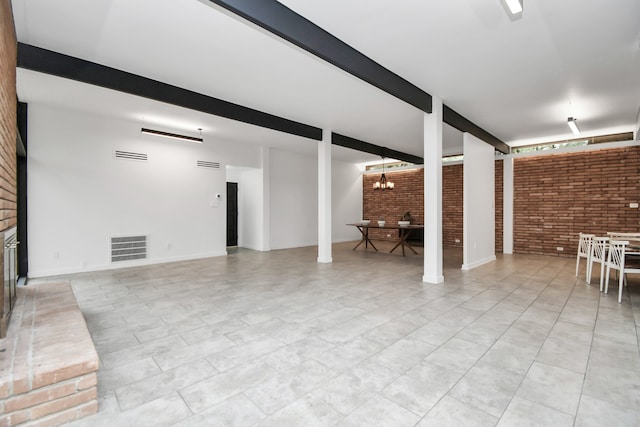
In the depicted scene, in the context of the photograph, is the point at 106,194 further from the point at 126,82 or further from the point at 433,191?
the point at 433,191

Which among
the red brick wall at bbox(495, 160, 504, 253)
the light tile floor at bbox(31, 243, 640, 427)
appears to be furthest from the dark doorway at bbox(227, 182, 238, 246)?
the red brick wall at bbox(495, 160, 504, 253)

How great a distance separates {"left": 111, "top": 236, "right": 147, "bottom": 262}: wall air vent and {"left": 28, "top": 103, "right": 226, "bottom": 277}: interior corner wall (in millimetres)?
95

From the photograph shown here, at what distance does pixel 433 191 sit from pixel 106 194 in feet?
19.1

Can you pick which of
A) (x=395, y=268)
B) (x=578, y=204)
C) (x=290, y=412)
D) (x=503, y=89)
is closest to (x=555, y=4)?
(x=503, y=89)

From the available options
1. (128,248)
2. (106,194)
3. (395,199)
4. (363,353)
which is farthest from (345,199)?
(363,353)

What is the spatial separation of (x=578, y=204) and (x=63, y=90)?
1020 centimetres

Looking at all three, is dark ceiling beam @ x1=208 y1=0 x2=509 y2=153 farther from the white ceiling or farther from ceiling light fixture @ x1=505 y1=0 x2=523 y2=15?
ceiling light fixture @ x1=505 y1=0 x2=523 y2=15

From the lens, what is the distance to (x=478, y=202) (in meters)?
6.34

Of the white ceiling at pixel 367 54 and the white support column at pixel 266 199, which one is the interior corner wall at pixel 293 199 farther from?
the white ceiling at pixel 367 54

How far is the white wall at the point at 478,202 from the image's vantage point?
19.2ft

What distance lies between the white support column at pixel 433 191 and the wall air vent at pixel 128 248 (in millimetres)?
5378

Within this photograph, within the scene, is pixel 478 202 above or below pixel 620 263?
above

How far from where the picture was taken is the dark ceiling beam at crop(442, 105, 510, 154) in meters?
5.12

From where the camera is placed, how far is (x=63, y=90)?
14.3 ft
